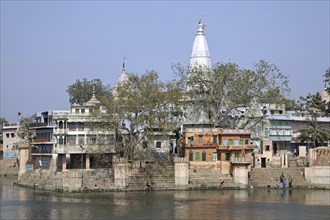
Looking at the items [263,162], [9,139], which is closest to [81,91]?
[9,139]

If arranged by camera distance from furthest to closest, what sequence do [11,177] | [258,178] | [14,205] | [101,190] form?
[11,177], [258,178], [101,190], [14,205]

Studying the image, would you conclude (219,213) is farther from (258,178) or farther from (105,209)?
(258,178)

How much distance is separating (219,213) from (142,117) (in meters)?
18.5

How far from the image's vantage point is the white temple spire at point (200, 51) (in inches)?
2785

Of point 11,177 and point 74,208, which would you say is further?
point 11,177

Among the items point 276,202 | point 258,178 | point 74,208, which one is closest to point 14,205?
point 74,208

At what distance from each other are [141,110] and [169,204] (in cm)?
1404

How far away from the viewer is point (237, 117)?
228ft

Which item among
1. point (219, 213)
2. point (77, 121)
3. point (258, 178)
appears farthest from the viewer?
point (77, 121)

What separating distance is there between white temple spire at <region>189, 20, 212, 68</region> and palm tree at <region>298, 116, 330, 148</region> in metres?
13.2

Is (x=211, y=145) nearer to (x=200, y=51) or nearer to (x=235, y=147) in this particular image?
(x=235, y=147)

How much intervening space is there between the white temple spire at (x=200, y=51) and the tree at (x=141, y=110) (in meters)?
11.5

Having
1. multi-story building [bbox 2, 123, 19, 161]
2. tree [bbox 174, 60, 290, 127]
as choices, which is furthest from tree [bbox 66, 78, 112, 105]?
tree [bbox 174, 60, 290, 127]

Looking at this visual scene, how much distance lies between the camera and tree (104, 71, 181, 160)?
57844mm
